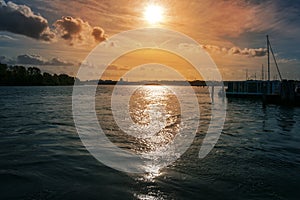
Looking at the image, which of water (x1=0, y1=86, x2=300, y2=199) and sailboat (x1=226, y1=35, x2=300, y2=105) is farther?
sailboat (x1=226, y1=35, x2=300, y2=105)

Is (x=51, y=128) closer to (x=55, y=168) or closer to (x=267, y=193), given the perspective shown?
(x=55, y=168)

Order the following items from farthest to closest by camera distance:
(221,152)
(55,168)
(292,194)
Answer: (221,152)
(55,168)
(292,194)

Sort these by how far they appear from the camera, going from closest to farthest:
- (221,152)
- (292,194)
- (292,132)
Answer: (292,194) → (221,152) → (292,132)

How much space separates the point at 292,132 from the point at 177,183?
15200 millimetres

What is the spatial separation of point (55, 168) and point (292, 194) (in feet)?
28.8

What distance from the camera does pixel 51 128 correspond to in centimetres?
2023

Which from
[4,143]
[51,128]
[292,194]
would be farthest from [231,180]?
[51,128]

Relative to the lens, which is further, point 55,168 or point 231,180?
point 55,168

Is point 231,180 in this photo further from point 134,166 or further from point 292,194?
point 134,166

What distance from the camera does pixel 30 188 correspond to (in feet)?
27.2

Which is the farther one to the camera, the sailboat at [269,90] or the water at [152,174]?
the sailboat at [269,90]

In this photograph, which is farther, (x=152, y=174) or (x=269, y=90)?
(x=269, y=90)

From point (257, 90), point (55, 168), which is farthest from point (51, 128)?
point (257, 90)

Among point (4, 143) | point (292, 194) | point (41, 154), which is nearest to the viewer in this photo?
point (292, 194)
